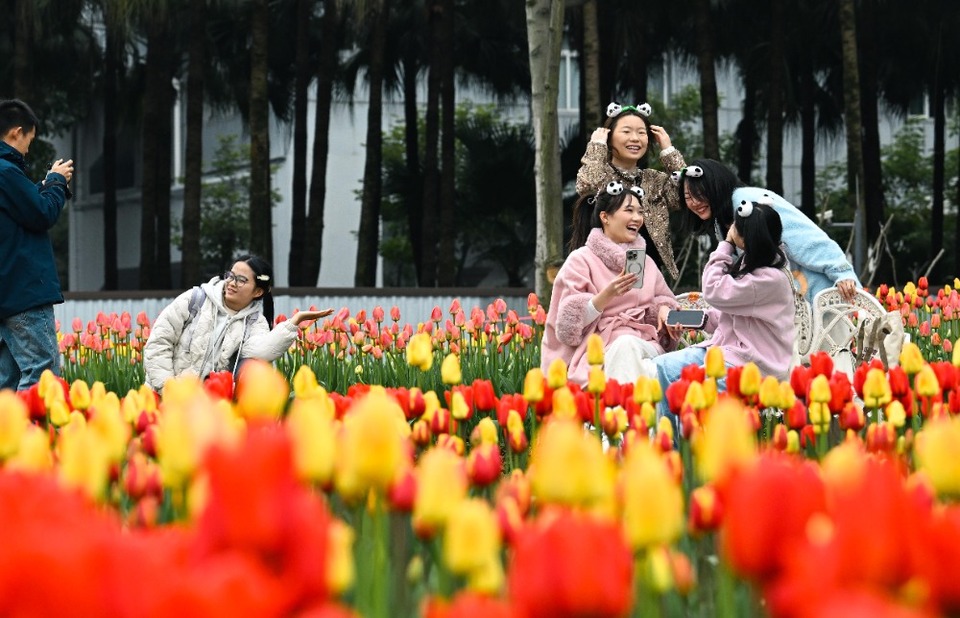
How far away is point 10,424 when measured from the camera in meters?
2.46

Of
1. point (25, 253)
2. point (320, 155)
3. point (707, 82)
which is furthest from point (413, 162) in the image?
point (25, 253)

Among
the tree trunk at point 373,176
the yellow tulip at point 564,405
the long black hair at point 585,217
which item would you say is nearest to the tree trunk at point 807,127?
the tree trunk at point 373,176

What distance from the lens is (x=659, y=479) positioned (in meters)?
1.63

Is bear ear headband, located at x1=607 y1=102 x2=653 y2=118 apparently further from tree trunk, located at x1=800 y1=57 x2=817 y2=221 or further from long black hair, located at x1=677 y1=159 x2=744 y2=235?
tree trunk, located at x1=800 y1=57 x2=817 y2=221

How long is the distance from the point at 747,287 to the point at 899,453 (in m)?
2.29

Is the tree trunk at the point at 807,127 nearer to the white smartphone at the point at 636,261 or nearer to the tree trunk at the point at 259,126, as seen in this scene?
the tree trunk at the point at 259,126

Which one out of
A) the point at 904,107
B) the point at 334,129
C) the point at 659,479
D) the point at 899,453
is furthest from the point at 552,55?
the point at 334,129

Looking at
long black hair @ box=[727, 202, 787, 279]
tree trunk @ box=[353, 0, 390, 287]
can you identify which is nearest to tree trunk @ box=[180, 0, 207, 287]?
tree trunk @ box=[353, 0, 390, 287]

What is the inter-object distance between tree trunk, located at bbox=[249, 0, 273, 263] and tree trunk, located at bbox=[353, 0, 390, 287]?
2609 mm

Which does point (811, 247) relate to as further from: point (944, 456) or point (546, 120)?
point (944, 456)

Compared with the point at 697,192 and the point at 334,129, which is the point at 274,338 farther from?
the point at 334,129

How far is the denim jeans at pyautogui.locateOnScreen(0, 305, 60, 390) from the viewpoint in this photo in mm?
6641

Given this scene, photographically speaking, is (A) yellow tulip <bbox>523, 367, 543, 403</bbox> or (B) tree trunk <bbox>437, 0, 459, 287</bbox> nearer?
(A) yellow tulip <bbox>523, 367, 543, 403</bbox>

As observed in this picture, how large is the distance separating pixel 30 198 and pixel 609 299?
8.66 feet
